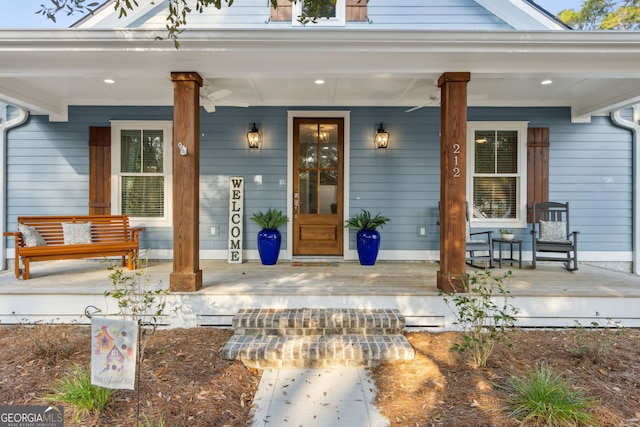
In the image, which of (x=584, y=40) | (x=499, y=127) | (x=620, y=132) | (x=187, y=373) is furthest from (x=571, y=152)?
(x=187, y=373)

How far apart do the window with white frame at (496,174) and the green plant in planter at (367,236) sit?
159 centimetres

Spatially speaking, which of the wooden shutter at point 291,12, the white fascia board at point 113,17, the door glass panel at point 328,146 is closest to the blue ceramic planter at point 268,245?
the door glass panel at point 328,146

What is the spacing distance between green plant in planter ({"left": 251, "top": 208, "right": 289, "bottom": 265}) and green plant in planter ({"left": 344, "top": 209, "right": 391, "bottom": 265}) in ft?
3.56

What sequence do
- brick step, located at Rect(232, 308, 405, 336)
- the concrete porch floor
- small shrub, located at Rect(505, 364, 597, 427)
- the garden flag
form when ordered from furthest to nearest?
1. the concrete porch floor
2. brick step, located at Rect(232, 308, 405, 336)
3. small shrub, located at Rect(505, 364, 597, 427)
4. the garden flag

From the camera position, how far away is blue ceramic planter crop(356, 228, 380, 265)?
529cm

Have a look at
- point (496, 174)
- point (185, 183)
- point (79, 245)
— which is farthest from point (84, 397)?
point (496, 174)

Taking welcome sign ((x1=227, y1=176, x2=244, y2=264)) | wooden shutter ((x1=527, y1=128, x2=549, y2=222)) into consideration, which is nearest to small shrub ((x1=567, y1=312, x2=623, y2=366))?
wooden shutter ((x1=527, y1=128, x2=549, y2=222))

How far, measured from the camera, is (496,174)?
18.7ft

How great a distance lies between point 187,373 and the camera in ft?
8.79

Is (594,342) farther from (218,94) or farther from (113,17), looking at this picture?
(113,17)

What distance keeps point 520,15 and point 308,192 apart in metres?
4.14

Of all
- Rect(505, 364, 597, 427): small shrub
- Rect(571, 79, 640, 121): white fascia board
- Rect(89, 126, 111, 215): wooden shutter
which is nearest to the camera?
Rect(505, 364, 597, 427): small shrub

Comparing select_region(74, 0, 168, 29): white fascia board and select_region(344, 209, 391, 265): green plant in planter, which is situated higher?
select_region(74, 0, 168, 29): white fascia board

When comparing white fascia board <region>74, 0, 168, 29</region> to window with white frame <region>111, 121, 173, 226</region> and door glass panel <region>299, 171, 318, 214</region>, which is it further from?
door glass panel <region>299, 171, 318, 214</region>
